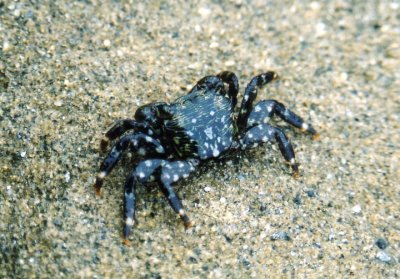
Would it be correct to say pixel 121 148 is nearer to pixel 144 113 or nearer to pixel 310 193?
pixel 144 113

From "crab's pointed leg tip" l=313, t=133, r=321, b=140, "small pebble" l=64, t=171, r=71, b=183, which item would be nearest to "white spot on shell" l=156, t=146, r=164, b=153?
"small pebble" l=64, t=171, r=71, b=183

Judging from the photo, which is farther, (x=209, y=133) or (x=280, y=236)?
(x=209, y=133)

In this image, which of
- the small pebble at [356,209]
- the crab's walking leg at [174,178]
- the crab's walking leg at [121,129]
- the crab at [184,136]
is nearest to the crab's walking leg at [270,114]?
the crab at [184,136]

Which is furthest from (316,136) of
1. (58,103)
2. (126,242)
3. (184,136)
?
(58,103)

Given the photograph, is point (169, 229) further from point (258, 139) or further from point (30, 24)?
point (30, 24)

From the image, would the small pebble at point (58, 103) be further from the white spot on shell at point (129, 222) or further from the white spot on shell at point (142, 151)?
the white spot on shell at point (129, 222)

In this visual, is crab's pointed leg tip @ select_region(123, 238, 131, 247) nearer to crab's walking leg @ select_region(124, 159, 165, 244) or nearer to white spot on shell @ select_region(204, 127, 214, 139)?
crab's walking leg @ select_region(124, 159, 165, 244)

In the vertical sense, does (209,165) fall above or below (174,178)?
below
